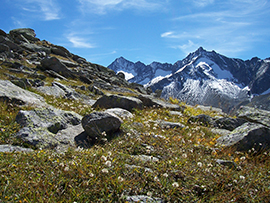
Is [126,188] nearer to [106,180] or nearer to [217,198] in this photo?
[106,180]

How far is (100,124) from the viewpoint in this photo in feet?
18.5

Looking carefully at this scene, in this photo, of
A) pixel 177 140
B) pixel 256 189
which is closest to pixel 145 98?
pixel 177 140

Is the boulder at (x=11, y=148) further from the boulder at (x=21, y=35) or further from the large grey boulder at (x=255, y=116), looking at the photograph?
the boulder at (x=21, y=35)

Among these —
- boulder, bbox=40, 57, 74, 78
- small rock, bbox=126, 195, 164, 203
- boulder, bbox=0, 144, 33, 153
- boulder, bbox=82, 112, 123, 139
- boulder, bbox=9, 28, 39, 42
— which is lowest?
small rock, bbox=126, 195, 164, 203

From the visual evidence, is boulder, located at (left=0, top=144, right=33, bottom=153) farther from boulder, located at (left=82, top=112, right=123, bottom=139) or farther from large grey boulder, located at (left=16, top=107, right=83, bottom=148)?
boulder, located at (left=82, top=112, right=123, bottom=139)

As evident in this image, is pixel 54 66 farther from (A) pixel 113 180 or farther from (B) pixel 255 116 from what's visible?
(A) pixel 113 180

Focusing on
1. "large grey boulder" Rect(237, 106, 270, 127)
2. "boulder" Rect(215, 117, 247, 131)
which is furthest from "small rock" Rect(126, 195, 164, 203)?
"large grey boulder" Rect(237, 106, 270, 127)

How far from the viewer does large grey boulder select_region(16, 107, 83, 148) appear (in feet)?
14.9

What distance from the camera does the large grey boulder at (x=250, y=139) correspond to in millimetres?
6051

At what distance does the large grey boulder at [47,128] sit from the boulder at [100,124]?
1.68 feet

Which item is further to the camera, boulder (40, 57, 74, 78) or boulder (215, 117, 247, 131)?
boulder (40, 57, 74, 78)

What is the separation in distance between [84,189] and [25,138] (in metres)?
2.58

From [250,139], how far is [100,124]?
514 centimetres

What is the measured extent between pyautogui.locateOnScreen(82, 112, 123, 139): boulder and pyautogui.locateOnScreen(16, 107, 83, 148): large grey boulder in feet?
1.68
